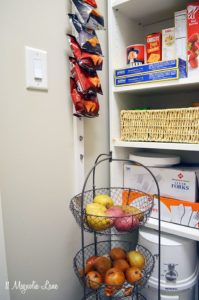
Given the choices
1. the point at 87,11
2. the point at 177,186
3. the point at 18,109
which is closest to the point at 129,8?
the point at 87,11

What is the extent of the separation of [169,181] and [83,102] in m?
0.42

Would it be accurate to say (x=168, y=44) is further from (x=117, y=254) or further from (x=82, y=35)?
(x=117, y=254)

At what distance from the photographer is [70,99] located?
2.65 ft

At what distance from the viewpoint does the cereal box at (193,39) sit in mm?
706

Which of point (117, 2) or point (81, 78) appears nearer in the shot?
point (81, 78)

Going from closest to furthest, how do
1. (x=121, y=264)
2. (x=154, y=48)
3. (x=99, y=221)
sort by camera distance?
(x=99, y=221)
(x=121, y=264)
(x=154, y=48)

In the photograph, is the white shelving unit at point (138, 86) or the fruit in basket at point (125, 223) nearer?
the fruit in basket at point (125, 223)

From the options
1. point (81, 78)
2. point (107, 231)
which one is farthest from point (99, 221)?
point (81, 78)

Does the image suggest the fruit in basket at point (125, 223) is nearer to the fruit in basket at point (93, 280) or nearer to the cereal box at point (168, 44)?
the fruit in basket at point (93, 280)

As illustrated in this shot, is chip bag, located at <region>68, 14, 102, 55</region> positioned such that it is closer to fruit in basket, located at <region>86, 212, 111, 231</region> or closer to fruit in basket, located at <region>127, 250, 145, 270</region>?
fruit in basket, located at <region>86, 212, 111, 231</region>

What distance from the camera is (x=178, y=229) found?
77 centimetres

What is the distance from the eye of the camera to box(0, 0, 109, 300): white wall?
2.11 feet

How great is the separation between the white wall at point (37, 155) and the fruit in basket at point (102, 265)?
0.46ft

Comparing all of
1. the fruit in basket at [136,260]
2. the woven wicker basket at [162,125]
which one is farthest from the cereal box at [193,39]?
the fruit in basket at [136,260]
